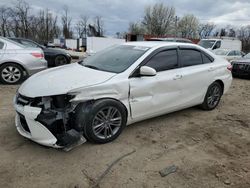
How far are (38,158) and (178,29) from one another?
2308 inches

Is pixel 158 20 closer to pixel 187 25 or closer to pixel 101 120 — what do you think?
pixel 187 25

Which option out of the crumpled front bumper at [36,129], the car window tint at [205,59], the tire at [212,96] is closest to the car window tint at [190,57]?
the car window tint at [205,59]

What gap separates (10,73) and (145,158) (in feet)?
18.3

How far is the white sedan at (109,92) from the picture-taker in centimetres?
332

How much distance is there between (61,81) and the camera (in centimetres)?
356

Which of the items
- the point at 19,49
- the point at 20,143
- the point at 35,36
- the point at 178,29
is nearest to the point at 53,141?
the point at 20,143

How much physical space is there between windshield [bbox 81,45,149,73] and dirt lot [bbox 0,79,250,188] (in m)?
1.10

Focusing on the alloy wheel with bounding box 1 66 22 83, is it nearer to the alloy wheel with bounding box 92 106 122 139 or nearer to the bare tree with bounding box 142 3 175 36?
the alloy wheel with bounding box 92 106 122 139

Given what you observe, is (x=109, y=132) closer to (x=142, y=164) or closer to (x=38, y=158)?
(x=142, y=164)

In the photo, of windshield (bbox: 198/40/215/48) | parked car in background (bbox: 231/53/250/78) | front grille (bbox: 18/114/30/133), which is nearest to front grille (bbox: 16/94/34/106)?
front grille (bbox: 18/114/30/133)

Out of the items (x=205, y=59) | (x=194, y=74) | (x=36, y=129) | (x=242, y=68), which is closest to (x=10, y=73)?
(x=36, y=129)

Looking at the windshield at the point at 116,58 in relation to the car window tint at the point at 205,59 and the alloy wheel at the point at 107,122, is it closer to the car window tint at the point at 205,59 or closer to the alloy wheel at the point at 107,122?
the alloy wheel at the point at 107,122

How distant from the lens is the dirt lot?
Result: 9.46ft

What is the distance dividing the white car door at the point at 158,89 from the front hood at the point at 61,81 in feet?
1.71
